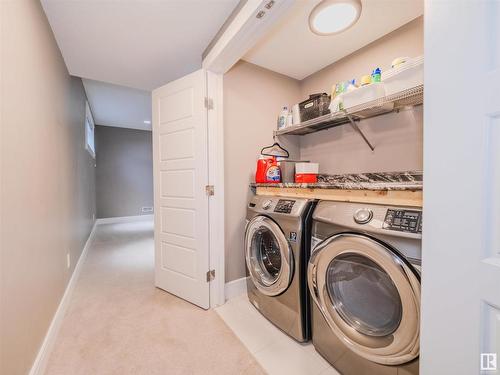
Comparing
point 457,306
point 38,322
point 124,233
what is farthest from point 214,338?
point 124,233

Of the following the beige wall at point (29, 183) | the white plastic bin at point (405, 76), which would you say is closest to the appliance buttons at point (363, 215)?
the white plastic bin at point (405, 76)

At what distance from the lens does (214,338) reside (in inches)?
59.3

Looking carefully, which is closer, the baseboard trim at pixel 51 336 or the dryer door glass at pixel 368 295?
the dryer door glass at pixel 368 295

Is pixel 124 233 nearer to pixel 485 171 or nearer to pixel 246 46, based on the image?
pixel 246 46

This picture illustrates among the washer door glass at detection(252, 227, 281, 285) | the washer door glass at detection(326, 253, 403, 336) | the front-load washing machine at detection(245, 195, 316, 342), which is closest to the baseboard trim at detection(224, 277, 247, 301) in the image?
the front-load washing machine at detection(245, 195, 316, 342)

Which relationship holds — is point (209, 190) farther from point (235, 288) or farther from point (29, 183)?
point (29, 183)

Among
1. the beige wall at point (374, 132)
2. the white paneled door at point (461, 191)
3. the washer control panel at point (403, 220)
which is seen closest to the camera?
the white paneled door at point (461, 191)

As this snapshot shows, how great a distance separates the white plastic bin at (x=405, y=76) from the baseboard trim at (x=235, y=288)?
1937 mm

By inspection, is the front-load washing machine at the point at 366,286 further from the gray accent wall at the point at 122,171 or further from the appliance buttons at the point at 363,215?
the gray accent wall at the point at 122,171

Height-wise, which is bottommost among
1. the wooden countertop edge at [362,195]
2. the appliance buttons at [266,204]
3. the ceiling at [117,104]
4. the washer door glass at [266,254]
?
the washer door glass at [266,254]

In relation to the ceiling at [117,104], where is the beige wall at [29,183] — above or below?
below

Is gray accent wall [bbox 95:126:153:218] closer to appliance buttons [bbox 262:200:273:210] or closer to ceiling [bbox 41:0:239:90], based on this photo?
ceiling [bbox 41:0:239:90]

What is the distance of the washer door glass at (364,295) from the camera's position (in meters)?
1.02

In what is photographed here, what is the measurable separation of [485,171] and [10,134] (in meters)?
1.69
